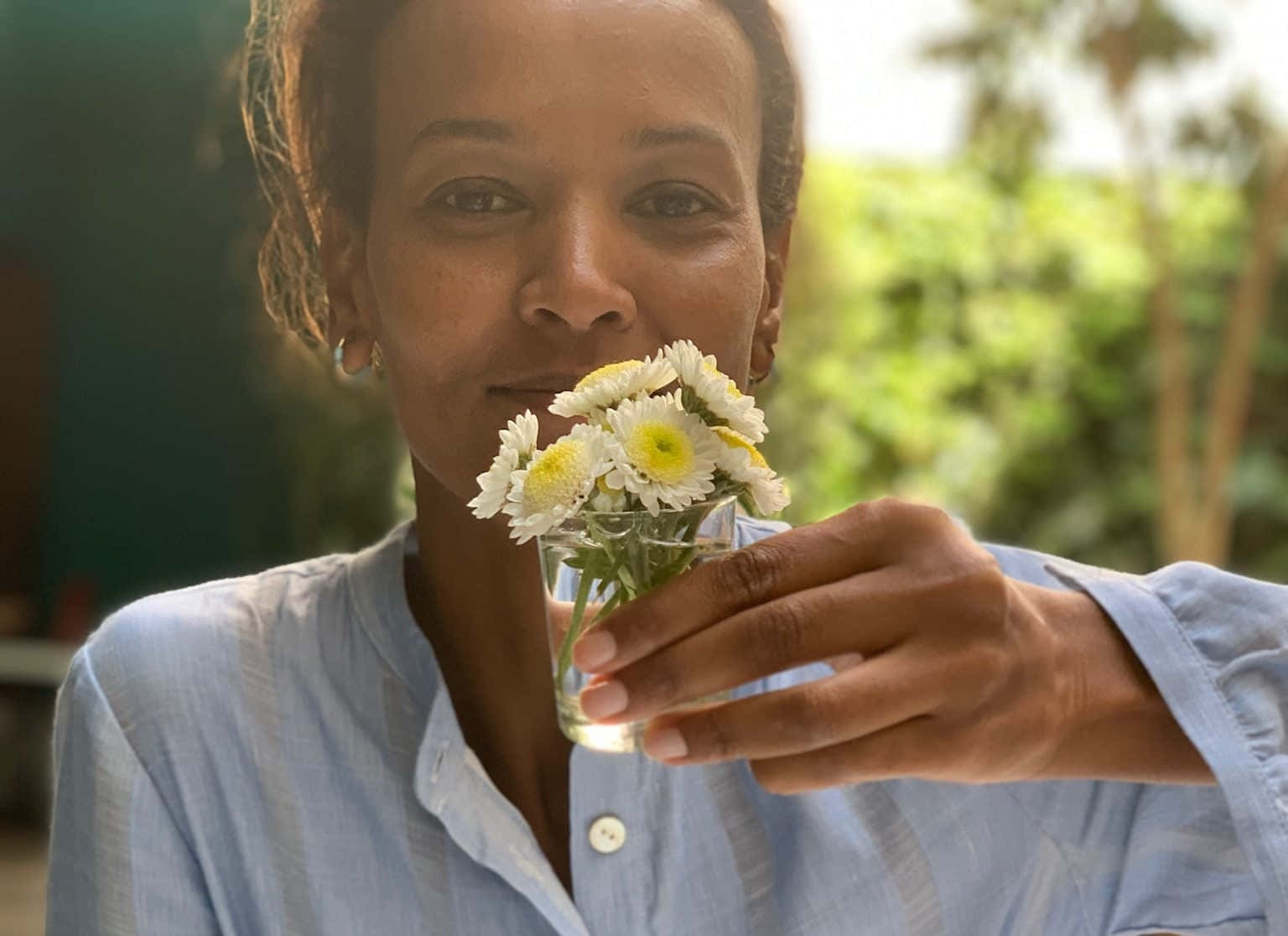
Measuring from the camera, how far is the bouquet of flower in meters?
0.82

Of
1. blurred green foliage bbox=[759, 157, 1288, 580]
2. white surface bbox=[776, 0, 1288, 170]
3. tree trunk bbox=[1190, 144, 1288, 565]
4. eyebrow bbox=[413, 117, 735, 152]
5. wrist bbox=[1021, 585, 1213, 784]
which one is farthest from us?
blurred green foliage bbox=[759, 157, 1288, 580]

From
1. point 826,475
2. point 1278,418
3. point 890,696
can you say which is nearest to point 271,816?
point 890,696

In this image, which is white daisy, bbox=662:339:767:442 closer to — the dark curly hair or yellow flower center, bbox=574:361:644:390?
yellow flower center, bbox=574:361:644:390

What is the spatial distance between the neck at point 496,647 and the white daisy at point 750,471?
350 millimetres

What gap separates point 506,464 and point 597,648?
132mm

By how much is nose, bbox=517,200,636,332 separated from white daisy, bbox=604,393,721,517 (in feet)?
0.66

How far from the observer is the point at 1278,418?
21.8ft

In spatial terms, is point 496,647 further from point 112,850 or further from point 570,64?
point 570,64

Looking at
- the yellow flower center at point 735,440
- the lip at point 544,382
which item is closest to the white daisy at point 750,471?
the yellow flower center at point 735,440

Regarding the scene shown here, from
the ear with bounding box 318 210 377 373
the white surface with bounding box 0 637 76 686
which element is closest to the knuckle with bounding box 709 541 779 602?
the ear with bounding box 318 210 377 373

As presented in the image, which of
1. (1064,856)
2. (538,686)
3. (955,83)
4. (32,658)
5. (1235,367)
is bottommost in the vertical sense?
(32,658)

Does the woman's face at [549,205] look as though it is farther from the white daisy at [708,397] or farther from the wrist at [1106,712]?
the wrist at [1106,712]

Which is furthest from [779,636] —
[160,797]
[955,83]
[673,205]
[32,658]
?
[955,83]

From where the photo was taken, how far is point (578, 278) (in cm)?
103
